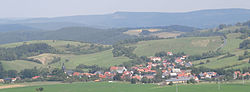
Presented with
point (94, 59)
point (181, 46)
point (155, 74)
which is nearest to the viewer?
point (155, 74)

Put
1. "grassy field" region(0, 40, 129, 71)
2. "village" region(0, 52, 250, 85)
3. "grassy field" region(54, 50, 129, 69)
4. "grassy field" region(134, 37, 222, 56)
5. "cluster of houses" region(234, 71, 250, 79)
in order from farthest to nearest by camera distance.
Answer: "grassy field" region(134, 37, 222, 56) → "grassy field" region(54, 50, 129, 69) → "grassy field" region(0, 40, 129, 71) → "village" region(0, 52, 250, 85) → "cluster of houses" region(234, 71, 250, 79)

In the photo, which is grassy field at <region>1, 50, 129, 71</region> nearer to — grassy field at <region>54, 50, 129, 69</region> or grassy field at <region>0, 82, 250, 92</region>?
grassy field at <region>54, 50, 129, 69</region>

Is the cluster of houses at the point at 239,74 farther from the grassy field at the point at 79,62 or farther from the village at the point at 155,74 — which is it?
the grassy field at the point at 79,62

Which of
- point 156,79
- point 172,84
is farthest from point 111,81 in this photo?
point 172,84

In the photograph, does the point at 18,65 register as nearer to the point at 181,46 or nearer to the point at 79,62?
the point at 79,62

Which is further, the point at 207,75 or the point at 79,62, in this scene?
the point at 79,62

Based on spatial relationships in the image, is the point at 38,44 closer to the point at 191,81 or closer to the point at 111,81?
the point at 111,81

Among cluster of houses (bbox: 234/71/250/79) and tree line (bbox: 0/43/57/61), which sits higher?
tree line (bbox: 0/43/57/61)

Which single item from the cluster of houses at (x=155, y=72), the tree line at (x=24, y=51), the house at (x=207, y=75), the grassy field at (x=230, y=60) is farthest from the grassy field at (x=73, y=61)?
the house at (x=207, y=75)

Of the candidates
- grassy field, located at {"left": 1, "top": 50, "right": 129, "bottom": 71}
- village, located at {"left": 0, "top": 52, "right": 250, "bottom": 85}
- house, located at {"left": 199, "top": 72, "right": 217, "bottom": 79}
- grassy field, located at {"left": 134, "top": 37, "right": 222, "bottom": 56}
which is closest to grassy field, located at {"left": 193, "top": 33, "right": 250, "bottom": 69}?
grassy field, located at {"left": 134, "top": 37, "right": 222, "bottom": 56}

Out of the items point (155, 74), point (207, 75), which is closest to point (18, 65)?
point (155, 74)
